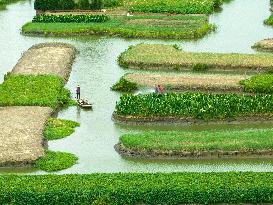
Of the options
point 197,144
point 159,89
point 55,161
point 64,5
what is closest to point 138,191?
point 55,161

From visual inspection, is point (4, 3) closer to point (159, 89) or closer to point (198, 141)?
point (159, 89)

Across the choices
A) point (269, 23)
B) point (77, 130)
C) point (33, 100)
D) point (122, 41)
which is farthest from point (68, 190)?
point (269, 23)

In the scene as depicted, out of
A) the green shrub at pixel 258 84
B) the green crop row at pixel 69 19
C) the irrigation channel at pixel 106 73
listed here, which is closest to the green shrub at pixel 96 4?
the green crop row at pixel 69 19

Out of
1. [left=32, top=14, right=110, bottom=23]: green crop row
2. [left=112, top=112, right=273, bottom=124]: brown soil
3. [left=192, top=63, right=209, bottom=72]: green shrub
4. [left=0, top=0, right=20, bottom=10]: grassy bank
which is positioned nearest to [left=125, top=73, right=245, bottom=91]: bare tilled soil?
[left=192, top=63, right=209, bottom=72]: green shrub

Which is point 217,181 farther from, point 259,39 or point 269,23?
point 269,23

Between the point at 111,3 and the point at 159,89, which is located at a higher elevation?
the point at 111,3

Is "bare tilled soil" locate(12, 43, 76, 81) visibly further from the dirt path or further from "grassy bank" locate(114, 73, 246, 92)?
"grassy bank" locate(114, 73, 246, 92)

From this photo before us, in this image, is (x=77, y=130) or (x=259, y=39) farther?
(x=259, y=39)
